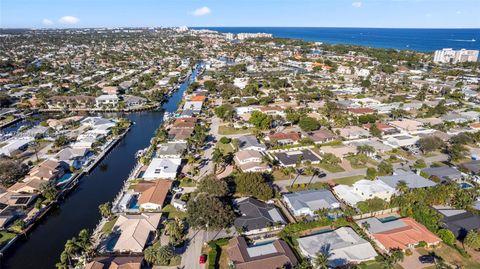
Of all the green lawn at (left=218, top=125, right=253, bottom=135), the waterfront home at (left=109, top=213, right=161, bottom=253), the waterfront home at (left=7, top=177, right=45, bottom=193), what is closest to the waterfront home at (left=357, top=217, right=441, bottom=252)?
the waterfront home at (left=109, top=213, right=161, bottom=253)

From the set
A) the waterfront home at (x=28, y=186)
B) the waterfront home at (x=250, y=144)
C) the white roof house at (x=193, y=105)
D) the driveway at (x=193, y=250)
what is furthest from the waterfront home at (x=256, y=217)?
the white roof house at (x=193, y=105)

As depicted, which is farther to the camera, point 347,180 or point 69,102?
point 69,102

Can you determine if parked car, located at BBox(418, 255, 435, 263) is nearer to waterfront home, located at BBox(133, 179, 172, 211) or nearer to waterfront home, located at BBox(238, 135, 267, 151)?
waterfront home, located at BBox(133, 179, 172, 211)

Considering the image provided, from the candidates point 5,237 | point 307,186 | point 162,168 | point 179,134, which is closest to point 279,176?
point 307,186

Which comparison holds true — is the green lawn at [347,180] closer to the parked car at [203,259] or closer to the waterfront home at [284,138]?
the waterfront home at [284,138]

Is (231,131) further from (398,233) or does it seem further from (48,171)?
(398,233)
